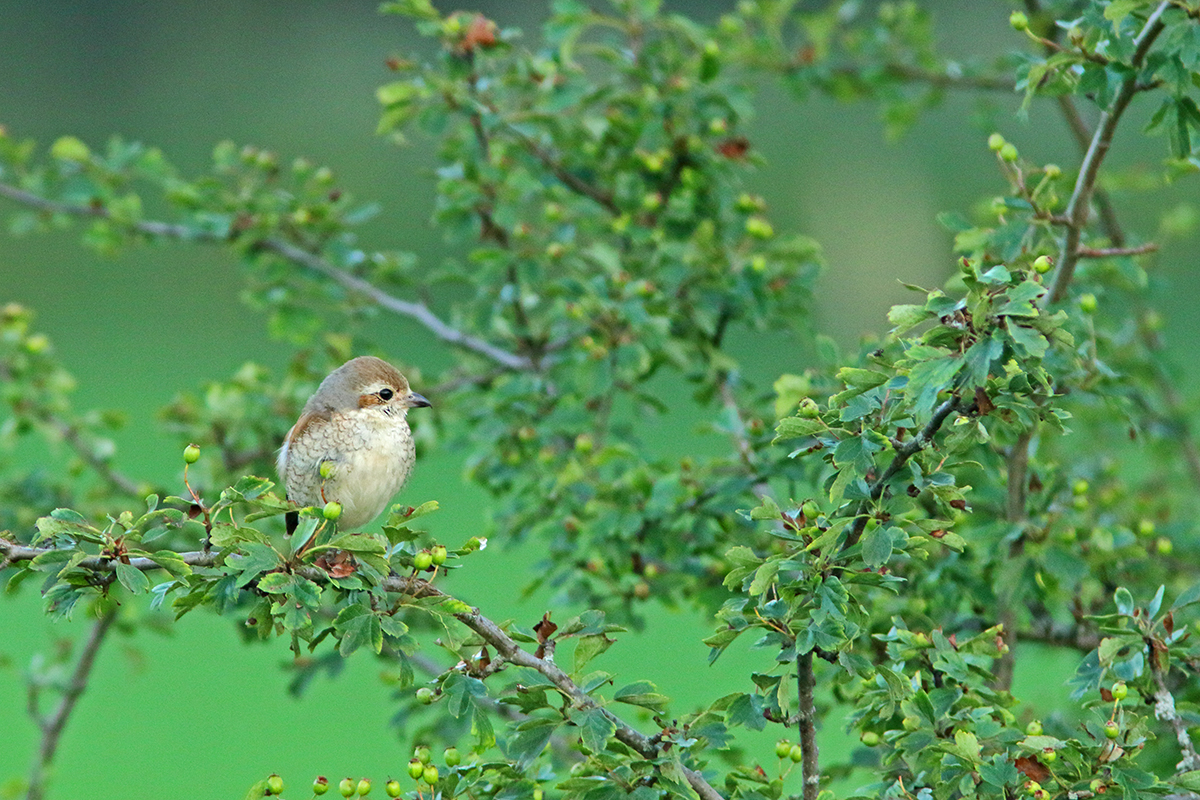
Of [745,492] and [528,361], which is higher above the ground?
[528,361]

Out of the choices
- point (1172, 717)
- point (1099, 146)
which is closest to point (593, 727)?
point (1172, 717)

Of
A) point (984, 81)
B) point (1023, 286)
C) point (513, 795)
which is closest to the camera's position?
point (1023, 286)

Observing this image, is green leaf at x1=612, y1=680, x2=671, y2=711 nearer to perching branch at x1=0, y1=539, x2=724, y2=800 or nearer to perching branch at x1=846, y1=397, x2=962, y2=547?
perching branch at x1=0, y1=539, x2=724, y2=800

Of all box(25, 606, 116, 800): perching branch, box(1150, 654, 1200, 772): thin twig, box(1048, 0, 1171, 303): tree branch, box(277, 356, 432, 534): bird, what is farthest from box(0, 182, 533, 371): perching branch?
box(1150, 654, 1200, 772): thin twig

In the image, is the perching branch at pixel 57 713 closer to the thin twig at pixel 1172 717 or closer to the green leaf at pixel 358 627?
the green leaf at pixel 358 627

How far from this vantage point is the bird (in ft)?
8.67

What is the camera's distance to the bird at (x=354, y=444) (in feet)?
8.67

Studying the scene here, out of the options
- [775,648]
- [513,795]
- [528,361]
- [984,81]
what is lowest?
[513,795]

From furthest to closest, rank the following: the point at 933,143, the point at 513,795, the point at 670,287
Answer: the point at 933,143 → the point at 670,287 → the point at 513,795

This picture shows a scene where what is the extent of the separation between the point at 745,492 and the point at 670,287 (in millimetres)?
549

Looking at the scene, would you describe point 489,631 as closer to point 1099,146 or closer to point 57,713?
point 1099,146

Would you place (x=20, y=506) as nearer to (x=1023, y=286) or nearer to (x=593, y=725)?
(x=593, y=725)

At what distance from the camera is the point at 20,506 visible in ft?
10.7

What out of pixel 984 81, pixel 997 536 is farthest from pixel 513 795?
pixel 984 81
